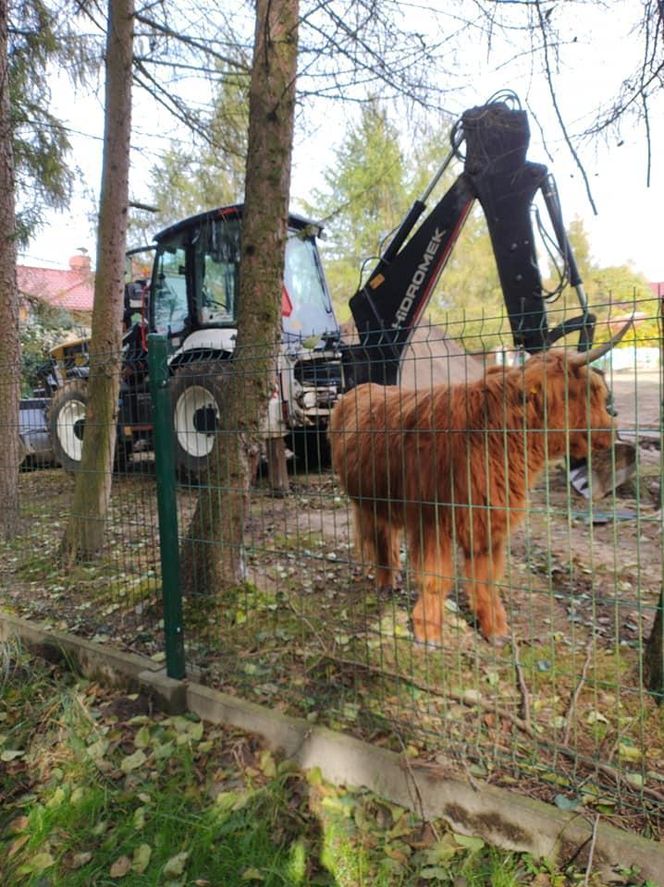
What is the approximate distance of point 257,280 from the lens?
11.5ft

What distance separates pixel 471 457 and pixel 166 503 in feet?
4.92

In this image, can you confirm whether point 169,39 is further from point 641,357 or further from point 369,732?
point 369,732

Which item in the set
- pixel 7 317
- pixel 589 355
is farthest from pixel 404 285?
pixel 7 317

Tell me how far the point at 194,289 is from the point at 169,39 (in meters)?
2.78

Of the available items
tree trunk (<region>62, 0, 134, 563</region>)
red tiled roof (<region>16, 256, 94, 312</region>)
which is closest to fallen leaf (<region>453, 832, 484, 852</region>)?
tree trunk (<region>62, 0, 134, 563</region>)

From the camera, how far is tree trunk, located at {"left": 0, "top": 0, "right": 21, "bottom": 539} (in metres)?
5.29

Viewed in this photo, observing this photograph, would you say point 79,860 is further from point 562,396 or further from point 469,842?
point 562,396

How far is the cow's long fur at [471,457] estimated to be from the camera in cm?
271

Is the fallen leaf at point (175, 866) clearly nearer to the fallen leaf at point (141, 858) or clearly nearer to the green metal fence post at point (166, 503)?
the fallen leaf at point (141, 858)

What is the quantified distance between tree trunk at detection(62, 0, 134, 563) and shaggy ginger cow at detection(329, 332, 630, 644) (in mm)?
2152

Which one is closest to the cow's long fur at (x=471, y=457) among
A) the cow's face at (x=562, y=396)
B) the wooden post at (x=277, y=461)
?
the cow's face at (x=562, y=396)

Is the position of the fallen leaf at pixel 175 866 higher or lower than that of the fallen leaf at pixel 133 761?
lower

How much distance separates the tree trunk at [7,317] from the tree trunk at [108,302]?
3.48ft

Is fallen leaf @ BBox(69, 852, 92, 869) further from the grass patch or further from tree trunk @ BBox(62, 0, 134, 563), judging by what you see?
tree trunk @ BBox(62, 0, 134, 563)
